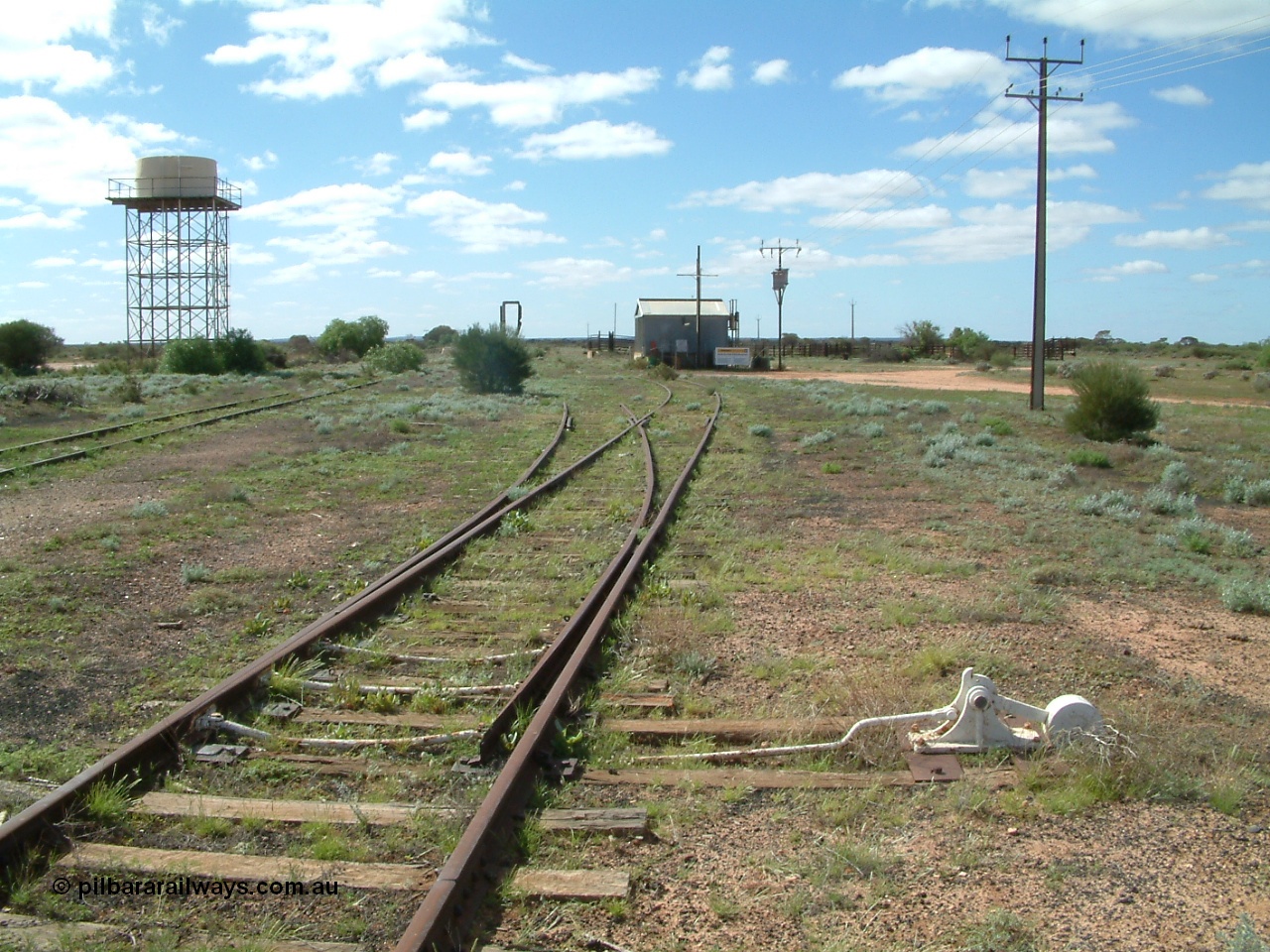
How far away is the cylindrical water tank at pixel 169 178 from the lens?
59.8 metres

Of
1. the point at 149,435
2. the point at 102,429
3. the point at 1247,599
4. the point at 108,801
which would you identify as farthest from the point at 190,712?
the point at 102,429

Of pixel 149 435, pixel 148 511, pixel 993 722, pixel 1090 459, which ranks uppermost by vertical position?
pixel 149 435

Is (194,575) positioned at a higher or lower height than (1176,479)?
lower

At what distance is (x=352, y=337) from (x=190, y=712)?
73627 millimetres

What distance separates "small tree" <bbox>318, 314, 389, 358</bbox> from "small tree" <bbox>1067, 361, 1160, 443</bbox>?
6052cm

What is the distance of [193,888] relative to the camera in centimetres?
405

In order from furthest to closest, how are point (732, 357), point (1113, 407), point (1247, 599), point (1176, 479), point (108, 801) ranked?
point (732, 357) < point (1113, 407) < point (1176, 479) < point (1247, 599) < point (108, 801)

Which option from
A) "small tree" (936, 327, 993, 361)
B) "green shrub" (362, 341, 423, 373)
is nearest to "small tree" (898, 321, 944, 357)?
"small tree" (936, 327, 993, 361)

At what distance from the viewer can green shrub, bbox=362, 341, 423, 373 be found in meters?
52.9

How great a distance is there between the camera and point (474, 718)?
19.1 feet

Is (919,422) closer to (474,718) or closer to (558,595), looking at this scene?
(558,595)

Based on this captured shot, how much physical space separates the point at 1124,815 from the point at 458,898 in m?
2.99

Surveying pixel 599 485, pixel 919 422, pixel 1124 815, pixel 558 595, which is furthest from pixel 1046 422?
pixel 1124 815

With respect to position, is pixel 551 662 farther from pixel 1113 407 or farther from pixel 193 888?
pixel 1113 407
